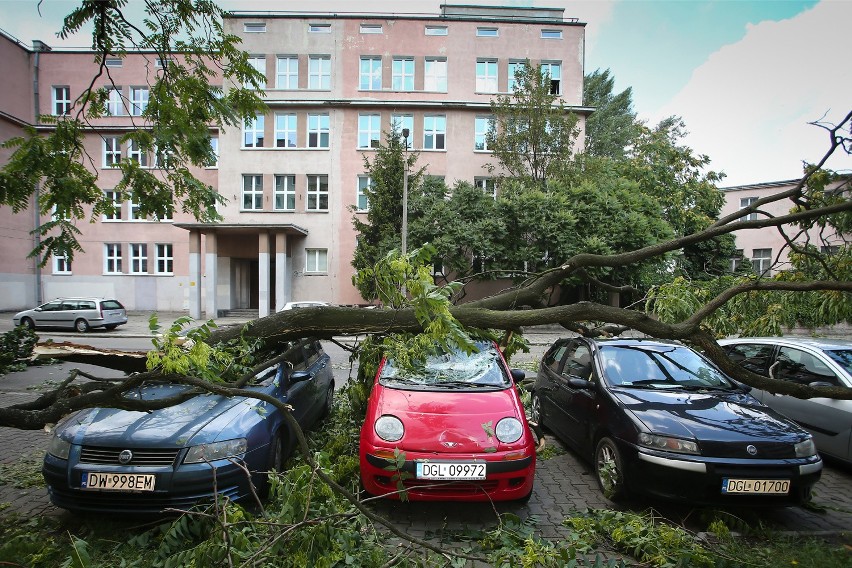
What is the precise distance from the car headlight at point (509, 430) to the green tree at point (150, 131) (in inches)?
170

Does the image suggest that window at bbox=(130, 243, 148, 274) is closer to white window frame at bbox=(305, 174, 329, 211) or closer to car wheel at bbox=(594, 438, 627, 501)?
white window frame at bbox=(305, 174, 329, 211)

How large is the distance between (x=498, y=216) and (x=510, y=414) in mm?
19026

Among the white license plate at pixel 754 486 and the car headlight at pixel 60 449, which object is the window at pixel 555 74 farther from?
the car headlight at pixel 60 449

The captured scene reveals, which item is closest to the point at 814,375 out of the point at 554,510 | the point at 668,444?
the point at 668,444

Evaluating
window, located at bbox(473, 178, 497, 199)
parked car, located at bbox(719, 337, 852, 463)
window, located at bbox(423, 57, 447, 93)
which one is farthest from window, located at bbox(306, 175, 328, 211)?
parked car, located at bbox(719, 337, 852, 463)

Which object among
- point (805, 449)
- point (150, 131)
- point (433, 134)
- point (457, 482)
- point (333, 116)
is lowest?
point (457, 482)

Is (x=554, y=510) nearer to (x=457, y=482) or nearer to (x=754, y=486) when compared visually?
(x=457, y=482)

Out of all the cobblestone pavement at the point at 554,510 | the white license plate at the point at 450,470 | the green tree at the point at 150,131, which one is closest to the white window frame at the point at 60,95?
the green tree at the point at 150,131

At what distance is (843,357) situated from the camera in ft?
18.8

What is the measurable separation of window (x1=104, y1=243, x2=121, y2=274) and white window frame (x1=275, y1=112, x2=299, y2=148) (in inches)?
498

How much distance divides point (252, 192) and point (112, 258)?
34.9ft

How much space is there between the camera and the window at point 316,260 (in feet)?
92.2

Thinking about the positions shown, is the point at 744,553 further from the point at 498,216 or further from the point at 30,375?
the point at 498,216

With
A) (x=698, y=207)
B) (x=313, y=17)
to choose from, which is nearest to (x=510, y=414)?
(x=698, y=207)
